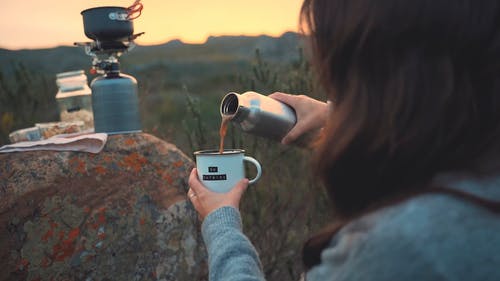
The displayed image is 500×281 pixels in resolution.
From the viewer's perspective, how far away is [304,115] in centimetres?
183

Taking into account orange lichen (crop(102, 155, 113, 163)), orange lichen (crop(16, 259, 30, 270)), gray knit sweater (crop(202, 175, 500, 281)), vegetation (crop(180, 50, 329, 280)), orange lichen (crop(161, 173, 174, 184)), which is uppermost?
gray knit sweater (crop(202, 175, 500, 281))

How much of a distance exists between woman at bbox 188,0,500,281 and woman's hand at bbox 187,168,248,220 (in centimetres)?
50

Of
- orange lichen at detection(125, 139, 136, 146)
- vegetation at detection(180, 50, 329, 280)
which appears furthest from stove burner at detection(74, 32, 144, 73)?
vegetation at detection(180, 50, 329, 280)

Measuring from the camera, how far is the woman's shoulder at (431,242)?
91cm

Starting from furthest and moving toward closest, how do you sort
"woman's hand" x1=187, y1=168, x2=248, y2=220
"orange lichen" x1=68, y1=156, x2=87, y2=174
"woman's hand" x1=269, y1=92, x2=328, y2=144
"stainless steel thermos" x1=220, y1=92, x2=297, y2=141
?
"orange lichen" x1=68, y1=156, x2=87, y2=174 < "woman's hand" x1=269, y1=92, x2=328, y2=144 < "stainless steel thermos" x1=220, y1=92, x2=297, y2=141 < "woman's hand" x1=187, y1=168, x2=248, y2=220

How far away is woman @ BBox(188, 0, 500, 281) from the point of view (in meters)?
0.92

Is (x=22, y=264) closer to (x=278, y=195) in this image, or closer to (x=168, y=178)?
(x=168, y=178)

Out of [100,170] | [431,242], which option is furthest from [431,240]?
[100,170]

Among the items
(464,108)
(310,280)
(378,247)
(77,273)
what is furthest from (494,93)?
(77,273)

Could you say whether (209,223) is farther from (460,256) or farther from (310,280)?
(460,256)

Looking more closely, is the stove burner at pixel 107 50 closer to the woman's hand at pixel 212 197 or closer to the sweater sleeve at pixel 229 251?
the woman's hand at pixel 212 197

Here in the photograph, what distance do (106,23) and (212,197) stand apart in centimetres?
136

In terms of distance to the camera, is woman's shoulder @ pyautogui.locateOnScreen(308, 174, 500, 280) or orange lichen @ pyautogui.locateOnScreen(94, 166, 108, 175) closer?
woman's shoulder @ pyautogui.locateOnScreen(308, 174, 500, 280)

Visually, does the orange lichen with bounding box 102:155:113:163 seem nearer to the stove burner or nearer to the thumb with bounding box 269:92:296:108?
the stove burner
